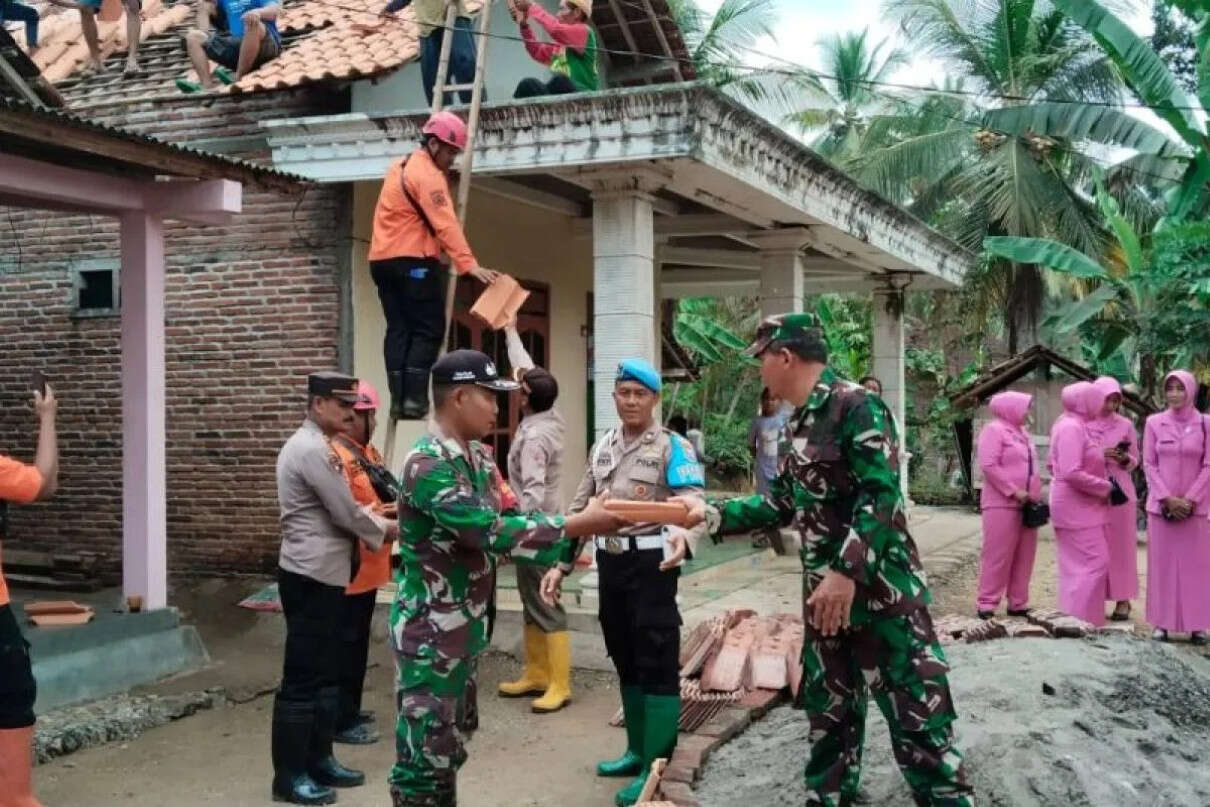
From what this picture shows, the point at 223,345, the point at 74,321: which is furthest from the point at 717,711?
the point at 74,321

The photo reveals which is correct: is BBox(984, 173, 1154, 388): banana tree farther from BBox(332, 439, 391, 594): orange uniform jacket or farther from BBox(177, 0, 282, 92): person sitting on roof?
BBox(332, 439, 391, 594): orange uniform jacket

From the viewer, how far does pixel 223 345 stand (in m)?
9.14

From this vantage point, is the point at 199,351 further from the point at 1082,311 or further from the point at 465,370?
the point at 1082,311

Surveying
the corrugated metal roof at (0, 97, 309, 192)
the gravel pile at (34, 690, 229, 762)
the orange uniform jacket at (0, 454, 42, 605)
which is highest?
the corrugated metal roof at (0, 97, 309, 192)

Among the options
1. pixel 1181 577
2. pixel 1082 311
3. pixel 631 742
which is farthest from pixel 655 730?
pixel 1082 311

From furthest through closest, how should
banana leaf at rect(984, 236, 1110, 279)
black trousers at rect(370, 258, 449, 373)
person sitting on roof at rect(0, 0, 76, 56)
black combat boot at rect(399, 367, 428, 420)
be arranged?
banana leaf at rect(984, 236, 1110, 279), person sitting on roof at rect(0, 0, 76, 56), black combat boot at rect(399, 367, 428, 420), black trousers at rect(370, 258, 449, 373)

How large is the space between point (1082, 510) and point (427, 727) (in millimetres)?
6283

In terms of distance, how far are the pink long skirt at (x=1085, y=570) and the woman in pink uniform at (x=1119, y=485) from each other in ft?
0.82

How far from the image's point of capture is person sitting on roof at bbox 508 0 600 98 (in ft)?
28.2

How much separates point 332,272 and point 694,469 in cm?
481

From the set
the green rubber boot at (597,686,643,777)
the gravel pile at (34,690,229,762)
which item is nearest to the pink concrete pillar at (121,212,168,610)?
the gravel pile at (34,690,229,762)

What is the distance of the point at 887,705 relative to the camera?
12.8 feet

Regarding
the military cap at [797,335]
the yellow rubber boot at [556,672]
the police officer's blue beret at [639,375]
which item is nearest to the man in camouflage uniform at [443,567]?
the military cap at [797,335]

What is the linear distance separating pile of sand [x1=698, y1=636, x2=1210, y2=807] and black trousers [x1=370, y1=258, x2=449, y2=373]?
9.71ft
